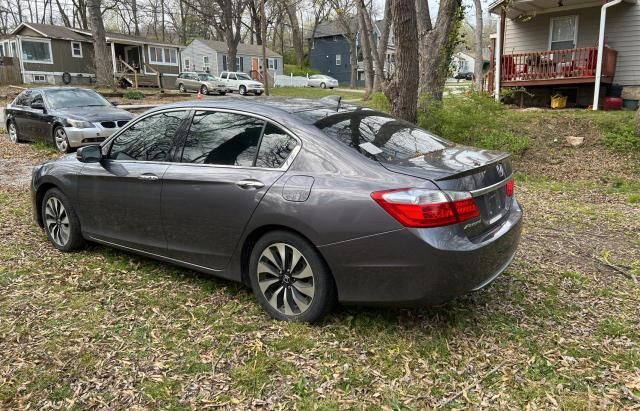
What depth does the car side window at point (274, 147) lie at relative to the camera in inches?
139

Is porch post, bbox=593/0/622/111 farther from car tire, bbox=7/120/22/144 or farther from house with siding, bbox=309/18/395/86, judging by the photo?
house with siding, bbox=309/18/395/86

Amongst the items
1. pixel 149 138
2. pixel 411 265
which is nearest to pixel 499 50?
pixel 149 138

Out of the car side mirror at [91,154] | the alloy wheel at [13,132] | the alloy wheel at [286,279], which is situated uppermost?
the car side mirror at [91,154]

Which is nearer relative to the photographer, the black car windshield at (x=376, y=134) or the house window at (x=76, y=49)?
the black car windshield at (x=376, y=134)

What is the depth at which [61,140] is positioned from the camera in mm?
11273

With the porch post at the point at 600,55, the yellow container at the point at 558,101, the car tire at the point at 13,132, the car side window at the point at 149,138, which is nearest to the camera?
the car side window at the point at 149,138

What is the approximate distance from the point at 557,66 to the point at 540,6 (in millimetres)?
2295

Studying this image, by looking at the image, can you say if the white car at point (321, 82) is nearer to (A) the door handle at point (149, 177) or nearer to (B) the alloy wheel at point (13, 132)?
(B) the alloy wheel at point (13, 132)

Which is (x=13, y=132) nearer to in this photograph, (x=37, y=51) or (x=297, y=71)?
(x=37, y=51)

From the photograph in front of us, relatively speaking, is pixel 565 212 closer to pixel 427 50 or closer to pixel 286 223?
pixel 286 223

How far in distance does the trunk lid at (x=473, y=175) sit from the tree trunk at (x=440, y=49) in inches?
287

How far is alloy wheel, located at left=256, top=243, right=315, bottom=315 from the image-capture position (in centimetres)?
340

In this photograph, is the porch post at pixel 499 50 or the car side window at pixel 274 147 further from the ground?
the porch post at pixel 499 50

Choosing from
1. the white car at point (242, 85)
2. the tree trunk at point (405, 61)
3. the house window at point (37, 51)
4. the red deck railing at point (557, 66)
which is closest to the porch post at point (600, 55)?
the red deck railing at point (557, 66)
